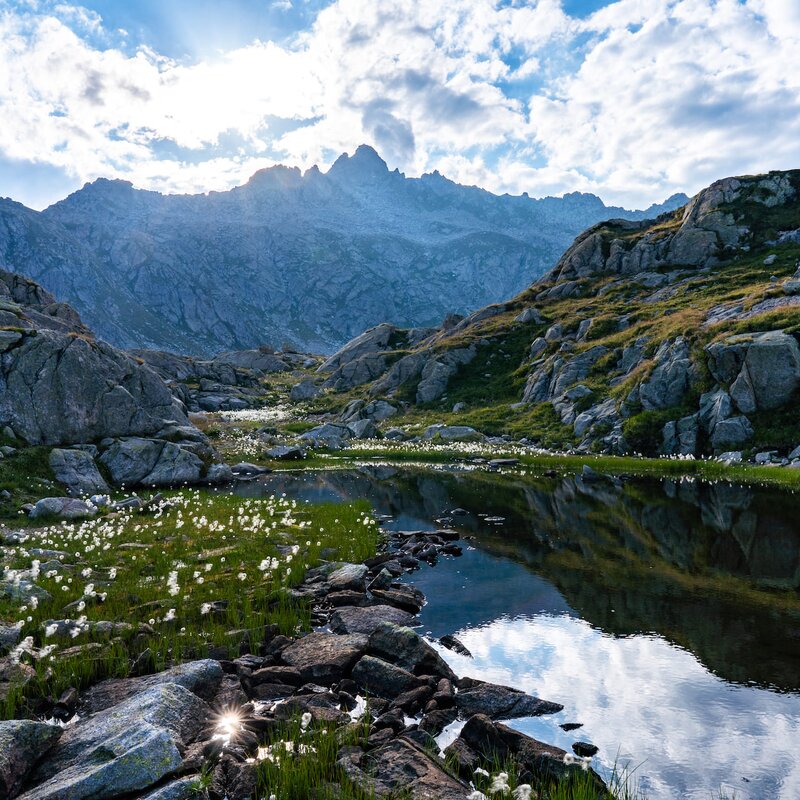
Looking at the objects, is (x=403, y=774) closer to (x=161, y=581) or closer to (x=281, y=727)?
(x=281, y=727)

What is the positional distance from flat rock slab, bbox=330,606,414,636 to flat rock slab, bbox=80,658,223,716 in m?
3.98

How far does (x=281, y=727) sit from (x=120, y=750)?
106 inches

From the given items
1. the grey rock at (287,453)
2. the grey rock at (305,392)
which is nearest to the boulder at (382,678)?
the grey rock at (287,453)

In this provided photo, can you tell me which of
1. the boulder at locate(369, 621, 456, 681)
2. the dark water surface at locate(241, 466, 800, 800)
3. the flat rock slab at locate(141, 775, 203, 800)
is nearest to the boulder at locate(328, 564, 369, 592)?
the dark water surface at locate(241, 466, 800, 800)

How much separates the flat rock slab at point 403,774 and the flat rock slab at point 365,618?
201 inches

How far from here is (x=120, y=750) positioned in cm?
679

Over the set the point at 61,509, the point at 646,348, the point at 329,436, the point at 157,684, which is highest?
the point at 646,348

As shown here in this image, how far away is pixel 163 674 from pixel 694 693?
1043cm

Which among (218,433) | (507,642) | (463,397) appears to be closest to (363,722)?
(507,642)

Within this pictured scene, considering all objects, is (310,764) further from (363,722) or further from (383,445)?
(383,445)

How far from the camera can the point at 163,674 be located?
33.6ft

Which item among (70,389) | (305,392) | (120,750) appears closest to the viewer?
(120,750)

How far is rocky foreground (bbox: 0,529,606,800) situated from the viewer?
677 centimetres

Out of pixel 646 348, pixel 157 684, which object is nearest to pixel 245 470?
pixel 157 684
